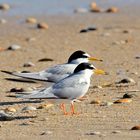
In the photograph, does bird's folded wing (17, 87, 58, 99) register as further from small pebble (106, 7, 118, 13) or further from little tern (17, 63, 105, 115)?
small pebble (106, 7, 118, 13)

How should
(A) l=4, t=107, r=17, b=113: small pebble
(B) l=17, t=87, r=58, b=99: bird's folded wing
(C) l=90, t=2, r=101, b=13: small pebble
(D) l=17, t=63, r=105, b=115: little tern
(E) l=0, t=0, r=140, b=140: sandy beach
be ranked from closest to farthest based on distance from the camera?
(E) l=0, t=0, r=140, b=140: sandy beach, (B) l=17, t=87, r=58, b=99: bird's folded wing, (D) l=17, t=63, r=105, b=115: little tern, (A) l=4, t=107, r=17, b=113: small pebble, (C) l=90, t=2, r=101, b=13: small pebble

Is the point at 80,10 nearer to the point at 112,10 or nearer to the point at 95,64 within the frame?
the point at 112,10

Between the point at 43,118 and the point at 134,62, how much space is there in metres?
3.70

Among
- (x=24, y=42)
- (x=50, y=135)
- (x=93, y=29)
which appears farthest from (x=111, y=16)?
(x=50, y=135)

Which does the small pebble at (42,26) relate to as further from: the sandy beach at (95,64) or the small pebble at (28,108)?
the small pebble at (28,108)

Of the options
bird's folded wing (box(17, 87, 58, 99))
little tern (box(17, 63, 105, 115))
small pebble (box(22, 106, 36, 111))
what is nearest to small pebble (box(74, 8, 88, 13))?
little tern (box(17, 63, 105, 115))

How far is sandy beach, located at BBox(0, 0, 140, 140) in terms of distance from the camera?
23.7 ft

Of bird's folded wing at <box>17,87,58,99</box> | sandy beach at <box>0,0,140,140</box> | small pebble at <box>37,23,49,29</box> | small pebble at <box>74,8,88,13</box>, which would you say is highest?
bird's folded wing at <box>17,87,58,99</box>

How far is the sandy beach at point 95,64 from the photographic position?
7.24 meters

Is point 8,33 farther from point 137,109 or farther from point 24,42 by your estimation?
point 137,109

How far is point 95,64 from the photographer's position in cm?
1150

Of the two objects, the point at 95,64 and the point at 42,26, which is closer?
the point at 95,64

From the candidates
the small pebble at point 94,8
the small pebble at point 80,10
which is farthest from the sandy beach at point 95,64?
the small pebble at point 94,8

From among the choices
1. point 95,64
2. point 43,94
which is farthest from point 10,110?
point 95,64
